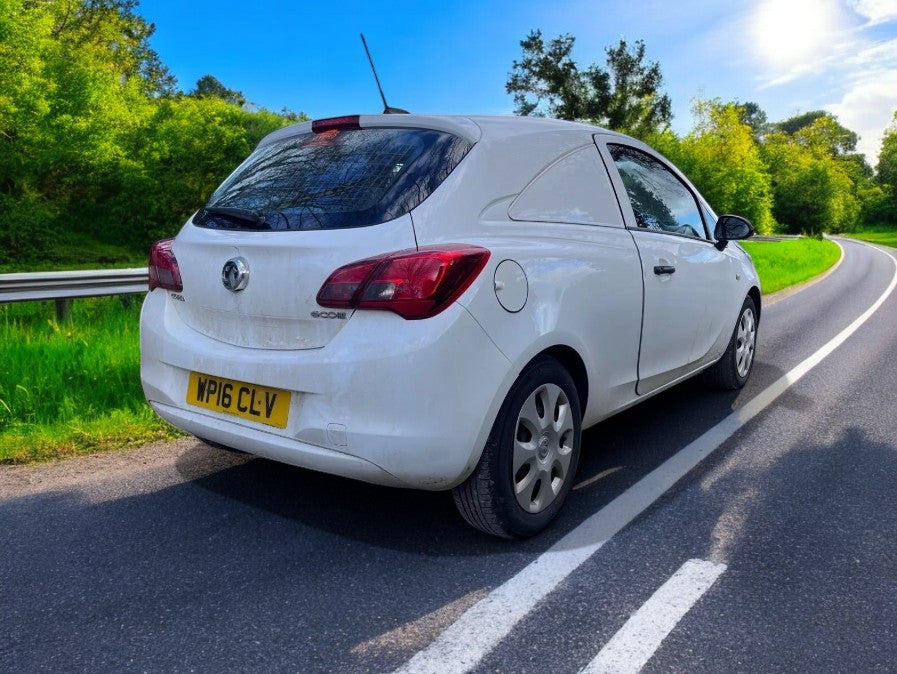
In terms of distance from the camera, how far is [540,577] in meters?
2.66

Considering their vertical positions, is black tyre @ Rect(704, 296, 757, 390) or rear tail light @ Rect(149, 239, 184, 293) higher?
rear tail light @ Rect(149, 239, 184, 293)

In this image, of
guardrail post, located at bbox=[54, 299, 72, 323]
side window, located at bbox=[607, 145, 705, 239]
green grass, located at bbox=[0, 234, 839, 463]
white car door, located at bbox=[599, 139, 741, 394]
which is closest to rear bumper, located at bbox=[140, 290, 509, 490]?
white car door, located at bbox=[599, 139, 741, 394]

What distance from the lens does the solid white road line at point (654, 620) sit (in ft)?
7.03

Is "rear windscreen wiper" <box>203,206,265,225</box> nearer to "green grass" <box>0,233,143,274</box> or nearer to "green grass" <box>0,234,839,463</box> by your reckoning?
"green grass" <box>0,234,839,463</box>

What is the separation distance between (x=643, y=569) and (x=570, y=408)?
0.73 metres

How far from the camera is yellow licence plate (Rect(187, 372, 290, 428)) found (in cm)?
272

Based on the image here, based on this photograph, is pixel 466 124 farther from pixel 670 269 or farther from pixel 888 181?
pixel 888 181

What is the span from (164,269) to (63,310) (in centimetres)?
598

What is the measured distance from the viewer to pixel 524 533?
9.60ft

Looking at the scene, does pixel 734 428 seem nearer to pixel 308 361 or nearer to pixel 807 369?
pixel 807 369

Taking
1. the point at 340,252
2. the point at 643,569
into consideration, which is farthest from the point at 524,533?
the point at 340,252

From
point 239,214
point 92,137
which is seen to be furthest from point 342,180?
point 92,137

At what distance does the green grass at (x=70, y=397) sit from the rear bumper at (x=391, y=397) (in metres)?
1.97

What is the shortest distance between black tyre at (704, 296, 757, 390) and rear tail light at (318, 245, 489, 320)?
336cm
